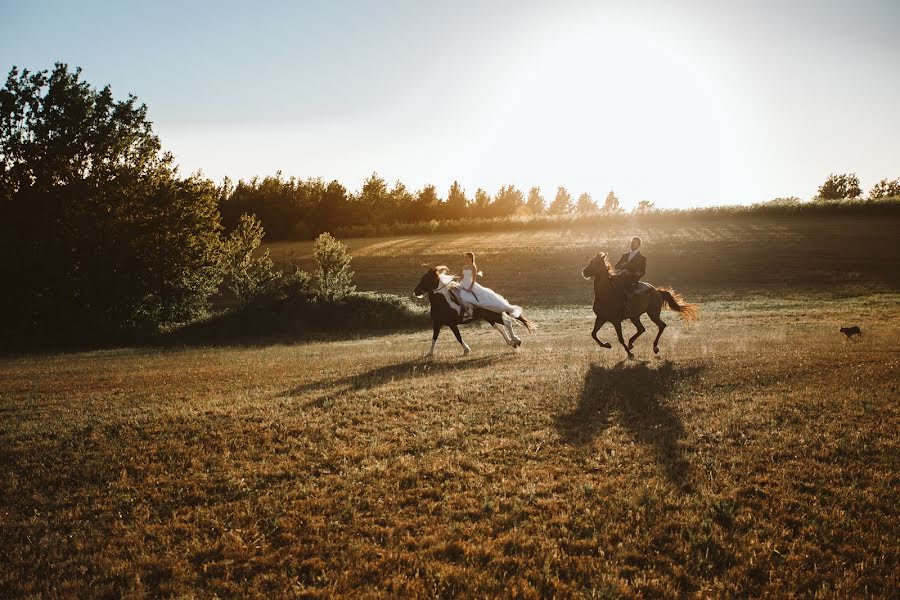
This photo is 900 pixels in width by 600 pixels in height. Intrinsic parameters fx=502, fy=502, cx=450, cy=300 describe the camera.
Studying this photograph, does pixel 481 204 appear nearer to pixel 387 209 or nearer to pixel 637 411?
pixel 387 209

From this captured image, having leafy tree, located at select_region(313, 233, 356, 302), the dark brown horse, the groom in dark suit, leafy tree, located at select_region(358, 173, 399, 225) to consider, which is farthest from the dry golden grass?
leafy tree, located at select_region(358, 173, 399, 225)

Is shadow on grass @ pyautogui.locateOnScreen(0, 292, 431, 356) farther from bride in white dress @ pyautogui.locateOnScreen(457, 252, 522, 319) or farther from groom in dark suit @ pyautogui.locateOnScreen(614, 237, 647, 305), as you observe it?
groom in dark suit @ pyautogui.locateOnScreen(614, 237, 647, 305)

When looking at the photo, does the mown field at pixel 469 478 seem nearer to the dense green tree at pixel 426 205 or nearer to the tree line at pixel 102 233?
the tree line at pixel 102 233

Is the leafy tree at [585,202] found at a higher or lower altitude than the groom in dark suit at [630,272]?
higher

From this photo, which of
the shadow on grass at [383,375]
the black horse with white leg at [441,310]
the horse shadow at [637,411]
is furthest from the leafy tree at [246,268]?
the horse shadow at [637,411]

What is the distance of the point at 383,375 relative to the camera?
45.6 feet

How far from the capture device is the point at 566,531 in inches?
233

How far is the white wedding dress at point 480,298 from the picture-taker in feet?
54.9

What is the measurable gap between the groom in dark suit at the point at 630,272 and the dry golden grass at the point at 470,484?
2.49 meters

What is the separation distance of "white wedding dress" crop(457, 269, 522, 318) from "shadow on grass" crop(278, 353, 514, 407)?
63.9 inches

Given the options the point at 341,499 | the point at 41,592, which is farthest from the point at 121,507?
the point at 341,499

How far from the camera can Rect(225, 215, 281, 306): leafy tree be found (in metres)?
32.2

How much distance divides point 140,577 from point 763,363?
13814 millimetres

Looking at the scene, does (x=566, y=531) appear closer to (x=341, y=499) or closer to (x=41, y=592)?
(x=341, y=499)
